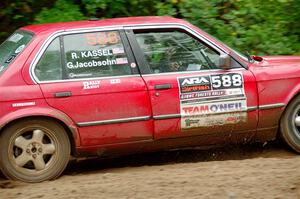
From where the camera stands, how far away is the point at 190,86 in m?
5.98

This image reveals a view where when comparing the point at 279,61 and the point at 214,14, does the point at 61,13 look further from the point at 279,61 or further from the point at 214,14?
the point at 279,61

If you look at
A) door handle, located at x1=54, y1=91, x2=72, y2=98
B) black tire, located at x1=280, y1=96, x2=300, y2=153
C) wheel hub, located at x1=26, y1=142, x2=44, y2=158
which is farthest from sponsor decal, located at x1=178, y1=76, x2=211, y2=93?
wheel hub, located at x1=26, y1=142, x2=44, y2=158

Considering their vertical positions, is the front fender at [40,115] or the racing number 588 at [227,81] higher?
the racing number 588 at [227,81]

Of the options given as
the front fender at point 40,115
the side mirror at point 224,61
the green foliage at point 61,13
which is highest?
the green foliage at point 61,13

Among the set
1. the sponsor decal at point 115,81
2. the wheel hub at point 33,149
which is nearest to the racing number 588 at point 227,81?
the sponsor decal at point 115,81

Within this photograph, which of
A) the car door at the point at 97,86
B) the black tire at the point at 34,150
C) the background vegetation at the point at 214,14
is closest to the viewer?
the black tire at the point at 34,150

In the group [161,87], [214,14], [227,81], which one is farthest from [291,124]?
[214,14]

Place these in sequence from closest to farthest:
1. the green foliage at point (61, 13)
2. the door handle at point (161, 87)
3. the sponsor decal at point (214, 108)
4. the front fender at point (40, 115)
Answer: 1. the front fender at point (40, 115)
2. the door handle at point (161, 87)
3. the sponsor decal at point (214, 108)
4. the green foliage at point (61, 13)

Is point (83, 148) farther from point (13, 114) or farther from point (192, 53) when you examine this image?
point (192, 53)

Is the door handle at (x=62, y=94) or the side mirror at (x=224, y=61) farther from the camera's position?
the side mirror at (x=224, y=61)

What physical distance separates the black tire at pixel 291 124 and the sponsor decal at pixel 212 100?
0.55m

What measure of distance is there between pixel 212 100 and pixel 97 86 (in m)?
1.28

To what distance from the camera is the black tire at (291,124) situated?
641 centimetres

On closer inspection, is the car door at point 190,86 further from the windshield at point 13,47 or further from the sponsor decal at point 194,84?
the windshield at point 13,47
